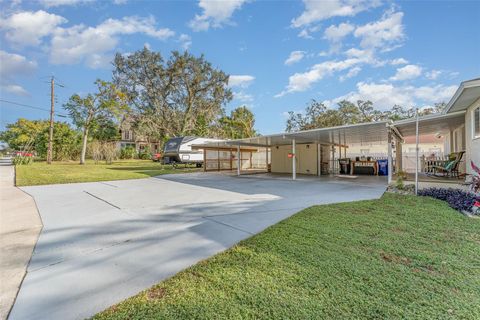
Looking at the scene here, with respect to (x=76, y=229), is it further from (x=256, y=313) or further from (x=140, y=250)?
(x=256, y=313)

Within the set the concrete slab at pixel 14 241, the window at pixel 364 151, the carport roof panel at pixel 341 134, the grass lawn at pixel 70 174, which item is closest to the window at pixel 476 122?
the carport roof panel at pixel 341 134

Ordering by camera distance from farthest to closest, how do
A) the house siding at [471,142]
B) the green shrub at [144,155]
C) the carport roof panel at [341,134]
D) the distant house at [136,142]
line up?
the distant house at [136,142]
the green shrub at [144,155]
the carport roof panel at [341,134]
the house siding at [471,142]

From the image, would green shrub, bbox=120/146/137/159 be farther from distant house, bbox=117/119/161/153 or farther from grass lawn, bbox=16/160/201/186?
grass lawn, bbox=16/160/201/186

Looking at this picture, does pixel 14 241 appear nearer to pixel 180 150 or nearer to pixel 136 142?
pixel 180 150

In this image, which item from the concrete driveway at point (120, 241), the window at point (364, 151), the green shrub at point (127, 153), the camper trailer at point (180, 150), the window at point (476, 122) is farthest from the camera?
the green shrub at point (127, 153)

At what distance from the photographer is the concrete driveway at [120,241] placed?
6.74ft

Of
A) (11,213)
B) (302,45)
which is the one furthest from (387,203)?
(302,45)

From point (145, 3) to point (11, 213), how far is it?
1012 cm

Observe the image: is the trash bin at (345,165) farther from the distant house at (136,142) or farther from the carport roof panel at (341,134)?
the distant house at (136,142)

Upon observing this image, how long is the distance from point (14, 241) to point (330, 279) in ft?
14.4

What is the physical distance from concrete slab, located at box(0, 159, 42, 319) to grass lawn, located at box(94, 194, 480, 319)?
1.14 m

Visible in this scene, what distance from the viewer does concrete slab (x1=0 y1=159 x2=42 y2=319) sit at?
7.06ft

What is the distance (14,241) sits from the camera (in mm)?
3369

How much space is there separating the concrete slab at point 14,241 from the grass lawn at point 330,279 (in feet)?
3.76
